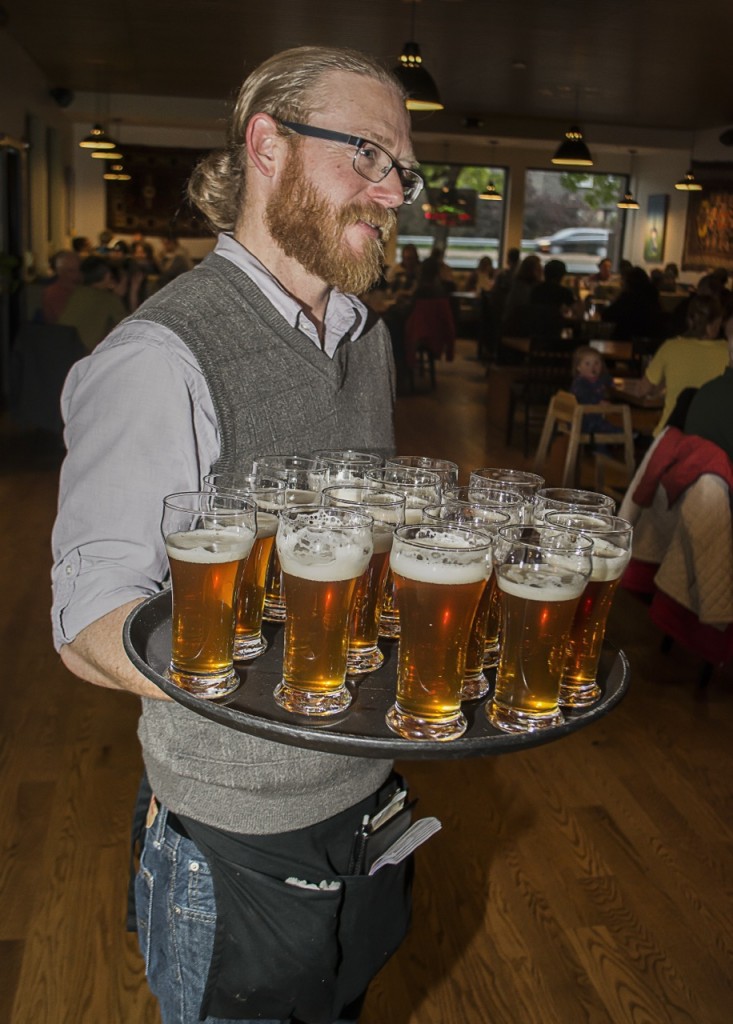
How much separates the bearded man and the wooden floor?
0.92 meters

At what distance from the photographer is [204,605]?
100 cm

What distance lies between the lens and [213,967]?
50.2 inches

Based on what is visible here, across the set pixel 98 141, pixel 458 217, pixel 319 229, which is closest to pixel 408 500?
pixel 319 229

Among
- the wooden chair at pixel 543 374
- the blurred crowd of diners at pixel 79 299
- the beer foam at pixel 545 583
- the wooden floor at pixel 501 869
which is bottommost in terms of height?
the wooden floor at pixel 501 869

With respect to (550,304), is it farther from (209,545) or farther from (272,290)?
(209,545)

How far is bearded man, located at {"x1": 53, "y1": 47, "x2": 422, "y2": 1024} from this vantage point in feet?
3.81

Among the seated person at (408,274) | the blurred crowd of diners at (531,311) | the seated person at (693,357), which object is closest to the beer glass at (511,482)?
the seated person at (693,357)

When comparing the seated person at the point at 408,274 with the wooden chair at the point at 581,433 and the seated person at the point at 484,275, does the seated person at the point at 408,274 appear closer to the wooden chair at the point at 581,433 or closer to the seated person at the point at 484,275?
the seated person at the point at 484,275

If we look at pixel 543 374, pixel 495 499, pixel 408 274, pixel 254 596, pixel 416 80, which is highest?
pixel 416 80

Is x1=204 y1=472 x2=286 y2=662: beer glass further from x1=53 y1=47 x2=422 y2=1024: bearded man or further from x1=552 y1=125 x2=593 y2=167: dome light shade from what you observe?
x1=552 y1=125 x2=593 y2=167: dome light shade

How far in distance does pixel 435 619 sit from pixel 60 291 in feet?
21.9

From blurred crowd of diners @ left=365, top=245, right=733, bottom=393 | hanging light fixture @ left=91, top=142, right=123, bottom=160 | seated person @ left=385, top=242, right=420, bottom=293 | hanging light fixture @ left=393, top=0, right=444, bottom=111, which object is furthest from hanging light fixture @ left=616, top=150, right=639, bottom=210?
hanging light fixture @ left=393, top=0, right=444, bottom=111

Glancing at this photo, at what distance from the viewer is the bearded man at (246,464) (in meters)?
1.16

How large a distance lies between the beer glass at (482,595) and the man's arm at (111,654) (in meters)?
0.34
